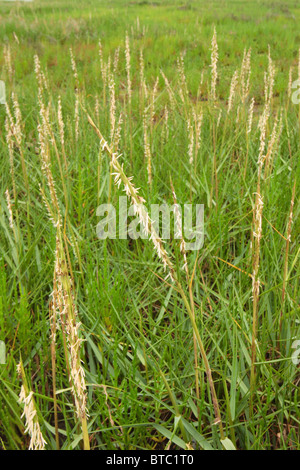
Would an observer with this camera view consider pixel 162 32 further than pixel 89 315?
Yes

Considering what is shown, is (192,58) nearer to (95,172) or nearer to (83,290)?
(95,172)

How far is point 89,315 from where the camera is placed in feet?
4.84

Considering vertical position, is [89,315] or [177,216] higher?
[177,216]

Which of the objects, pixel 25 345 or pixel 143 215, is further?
pixel 25 345

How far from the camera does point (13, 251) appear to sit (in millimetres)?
1732

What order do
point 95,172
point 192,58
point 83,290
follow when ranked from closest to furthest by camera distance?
point 83,290 < point 95,172 < point 192,58
